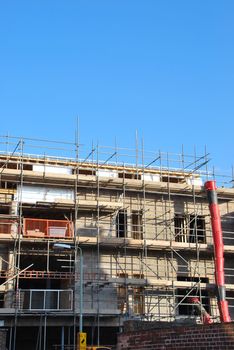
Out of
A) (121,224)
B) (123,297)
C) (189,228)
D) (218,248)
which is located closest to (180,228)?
(189,228)

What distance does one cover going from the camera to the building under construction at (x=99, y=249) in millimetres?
30891

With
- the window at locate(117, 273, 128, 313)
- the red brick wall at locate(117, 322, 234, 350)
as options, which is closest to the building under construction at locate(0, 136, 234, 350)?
the window at locate(117, 273, 128, 313)

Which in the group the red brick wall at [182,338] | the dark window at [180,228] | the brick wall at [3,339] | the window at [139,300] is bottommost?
the red brick wall at [182,338]

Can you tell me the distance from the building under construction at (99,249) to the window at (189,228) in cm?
7

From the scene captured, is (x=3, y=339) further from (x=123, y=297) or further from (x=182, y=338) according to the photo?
(x=182, y=338)

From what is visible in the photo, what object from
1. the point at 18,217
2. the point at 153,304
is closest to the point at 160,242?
the point at 153,304

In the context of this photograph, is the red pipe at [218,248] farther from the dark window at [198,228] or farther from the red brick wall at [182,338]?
the red brick wall at [182,338]

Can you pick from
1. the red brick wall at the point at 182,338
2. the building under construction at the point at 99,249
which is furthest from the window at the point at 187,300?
the red brick wall at the point at 182,338

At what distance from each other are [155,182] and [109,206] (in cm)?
397

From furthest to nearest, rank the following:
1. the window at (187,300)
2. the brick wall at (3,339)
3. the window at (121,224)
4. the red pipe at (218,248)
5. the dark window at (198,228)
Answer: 1. the dark window at (198,228)
2. the window at (121,224)
3. the window at (187,300)
4. the red pipe at (218,248)
5. the brick wall at (3,339)

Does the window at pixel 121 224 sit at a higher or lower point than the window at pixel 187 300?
higher

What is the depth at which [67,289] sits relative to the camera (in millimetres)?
31859

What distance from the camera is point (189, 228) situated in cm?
3638

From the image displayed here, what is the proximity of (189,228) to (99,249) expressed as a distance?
6.60m
